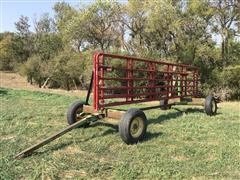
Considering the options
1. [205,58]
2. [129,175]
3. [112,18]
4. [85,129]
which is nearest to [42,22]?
[112,18]

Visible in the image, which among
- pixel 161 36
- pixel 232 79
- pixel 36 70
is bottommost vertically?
pixel 232 79

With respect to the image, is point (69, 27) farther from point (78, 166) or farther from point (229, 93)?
point (78, 166)

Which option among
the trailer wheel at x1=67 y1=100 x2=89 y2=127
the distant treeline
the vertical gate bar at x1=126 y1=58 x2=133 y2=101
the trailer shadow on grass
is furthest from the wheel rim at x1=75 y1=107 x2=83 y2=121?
the distant treeline

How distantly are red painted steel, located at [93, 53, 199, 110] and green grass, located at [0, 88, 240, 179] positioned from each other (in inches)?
29.5

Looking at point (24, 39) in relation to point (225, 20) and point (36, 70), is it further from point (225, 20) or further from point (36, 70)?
point (225, 20)

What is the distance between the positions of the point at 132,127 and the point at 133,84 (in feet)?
7.09

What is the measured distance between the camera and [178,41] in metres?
19.7

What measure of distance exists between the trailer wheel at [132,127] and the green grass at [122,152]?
0.51 ft

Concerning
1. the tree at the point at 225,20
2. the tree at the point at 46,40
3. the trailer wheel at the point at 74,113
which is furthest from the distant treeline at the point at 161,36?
the trailer wheel at the point at 74,113

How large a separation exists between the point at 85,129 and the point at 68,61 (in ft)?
61.7

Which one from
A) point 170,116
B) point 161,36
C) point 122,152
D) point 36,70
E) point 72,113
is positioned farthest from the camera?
point 36,70

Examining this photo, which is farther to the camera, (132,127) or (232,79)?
(232,79)

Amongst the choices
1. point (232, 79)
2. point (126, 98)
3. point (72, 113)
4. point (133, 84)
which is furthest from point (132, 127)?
point (232, 79)

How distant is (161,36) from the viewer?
66.3 feet
